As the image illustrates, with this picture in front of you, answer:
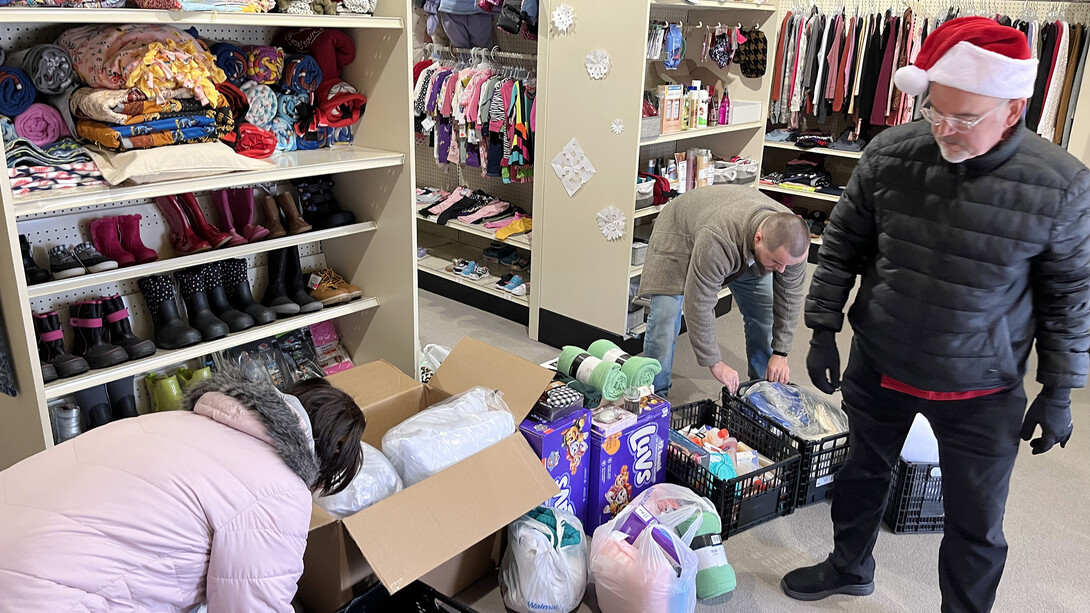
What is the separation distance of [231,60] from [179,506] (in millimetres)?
1834

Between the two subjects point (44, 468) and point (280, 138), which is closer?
point (44, 468)

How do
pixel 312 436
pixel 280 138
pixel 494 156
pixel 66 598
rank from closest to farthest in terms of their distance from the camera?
pixel 66 598 < pixel 312 436 < pixel 280 138 < pixel 494 156

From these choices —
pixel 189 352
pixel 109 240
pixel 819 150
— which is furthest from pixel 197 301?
pixel 819 150

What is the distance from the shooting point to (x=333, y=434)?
1729mm

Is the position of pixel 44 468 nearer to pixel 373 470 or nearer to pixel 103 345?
pixel 373 470

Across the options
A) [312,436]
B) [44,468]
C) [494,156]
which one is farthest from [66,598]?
[494,156]

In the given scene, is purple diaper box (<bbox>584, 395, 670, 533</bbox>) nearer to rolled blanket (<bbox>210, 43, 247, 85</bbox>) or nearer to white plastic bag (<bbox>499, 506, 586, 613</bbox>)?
white plastic bag (<bbox>499, 506, 586, 613</bbox>)

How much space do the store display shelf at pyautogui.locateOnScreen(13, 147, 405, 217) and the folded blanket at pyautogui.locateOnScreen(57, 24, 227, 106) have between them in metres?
0.29

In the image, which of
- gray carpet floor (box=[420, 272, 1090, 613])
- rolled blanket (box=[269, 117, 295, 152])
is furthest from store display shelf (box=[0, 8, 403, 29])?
gray carpet floor (box=[420, 272, 1090, 613])

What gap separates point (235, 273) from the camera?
9.88 feet

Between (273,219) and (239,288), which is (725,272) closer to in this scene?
(273,219)

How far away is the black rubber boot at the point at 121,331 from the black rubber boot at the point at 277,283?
0.50 m

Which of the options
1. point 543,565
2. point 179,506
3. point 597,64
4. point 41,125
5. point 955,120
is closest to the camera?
point 179,506

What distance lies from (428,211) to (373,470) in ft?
9.87
